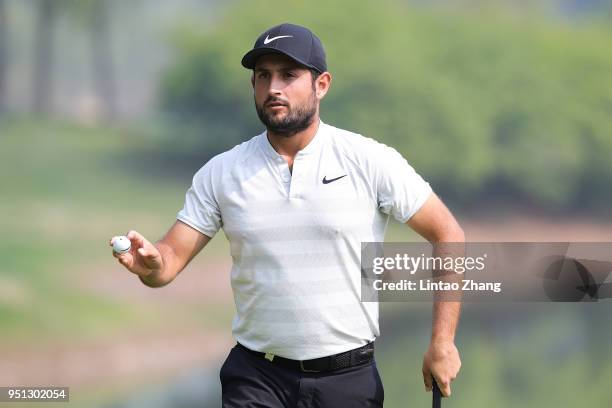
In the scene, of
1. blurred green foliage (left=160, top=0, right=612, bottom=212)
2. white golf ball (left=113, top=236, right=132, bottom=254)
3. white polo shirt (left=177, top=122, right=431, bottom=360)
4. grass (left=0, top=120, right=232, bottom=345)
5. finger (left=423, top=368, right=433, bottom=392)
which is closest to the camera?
white golf ball (left=113, top=236, right=132, bottom=254)

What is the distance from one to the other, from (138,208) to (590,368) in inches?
132

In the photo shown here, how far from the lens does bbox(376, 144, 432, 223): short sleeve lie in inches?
111

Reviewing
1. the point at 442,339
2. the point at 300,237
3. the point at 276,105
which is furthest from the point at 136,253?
the point at 442,339

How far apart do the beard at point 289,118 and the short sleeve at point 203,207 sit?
0.23 m

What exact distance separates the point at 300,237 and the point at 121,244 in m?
0.48

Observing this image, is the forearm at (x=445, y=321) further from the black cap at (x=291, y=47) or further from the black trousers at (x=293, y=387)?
the black cap at (x=291, y=47)

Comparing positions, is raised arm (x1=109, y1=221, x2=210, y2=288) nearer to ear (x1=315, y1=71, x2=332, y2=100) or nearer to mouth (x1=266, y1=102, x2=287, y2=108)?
mouth (x1=266, y1=102, x2=287, y2=108)

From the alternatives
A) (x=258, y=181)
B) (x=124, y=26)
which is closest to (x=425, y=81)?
(x=124, y=26)

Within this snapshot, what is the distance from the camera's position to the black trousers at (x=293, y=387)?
279cm

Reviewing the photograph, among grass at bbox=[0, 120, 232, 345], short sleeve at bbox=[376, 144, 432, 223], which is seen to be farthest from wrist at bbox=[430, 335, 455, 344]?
grass at bbox=[0, 120, 232, 345]

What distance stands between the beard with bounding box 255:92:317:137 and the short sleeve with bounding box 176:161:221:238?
0.23 m

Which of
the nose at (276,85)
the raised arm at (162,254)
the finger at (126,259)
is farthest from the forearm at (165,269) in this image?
the nose at (276,85)

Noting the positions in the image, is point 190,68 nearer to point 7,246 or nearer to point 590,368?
point 7,246

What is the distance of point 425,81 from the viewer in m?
7.26
